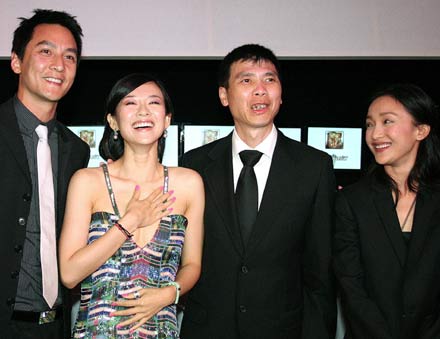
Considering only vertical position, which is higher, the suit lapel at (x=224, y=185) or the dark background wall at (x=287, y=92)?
the dark background wall at (x=287, y=92)

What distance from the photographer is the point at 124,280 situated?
1.98 m

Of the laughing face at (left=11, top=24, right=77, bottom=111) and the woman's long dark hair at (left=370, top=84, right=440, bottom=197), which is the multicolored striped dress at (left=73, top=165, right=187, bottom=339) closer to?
the laughing face at (left=11, top=24, right=77, bottom=111)

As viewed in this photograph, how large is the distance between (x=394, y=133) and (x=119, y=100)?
4.28ft

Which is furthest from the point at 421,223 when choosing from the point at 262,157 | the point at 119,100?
the point at 119,100

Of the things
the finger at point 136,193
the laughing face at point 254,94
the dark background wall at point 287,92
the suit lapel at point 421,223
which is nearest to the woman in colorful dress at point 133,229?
the finger at point 136,193

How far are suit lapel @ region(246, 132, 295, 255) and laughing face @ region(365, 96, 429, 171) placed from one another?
1.46 feet

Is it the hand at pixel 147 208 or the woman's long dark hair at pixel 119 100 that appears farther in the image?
the woman's long dark hair at pixel 119 100

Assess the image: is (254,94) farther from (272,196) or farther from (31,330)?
(31,330)

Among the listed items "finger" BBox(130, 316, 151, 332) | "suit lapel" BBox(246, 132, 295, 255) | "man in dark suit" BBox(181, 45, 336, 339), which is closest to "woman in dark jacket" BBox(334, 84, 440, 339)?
"man in dark suit" BBox(181, 45, 336, 339)

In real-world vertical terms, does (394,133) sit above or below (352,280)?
above

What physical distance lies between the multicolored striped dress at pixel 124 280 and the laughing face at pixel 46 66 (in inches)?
24.9

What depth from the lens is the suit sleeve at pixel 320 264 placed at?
7.71 feet

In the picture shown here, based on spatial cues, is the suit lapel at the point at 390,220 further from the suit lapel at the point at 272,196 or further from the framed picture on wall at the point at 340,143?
the framed picture on wall at the point at 340,143

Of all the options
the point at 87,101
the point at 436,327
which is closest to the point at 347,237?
the point at 436,327
